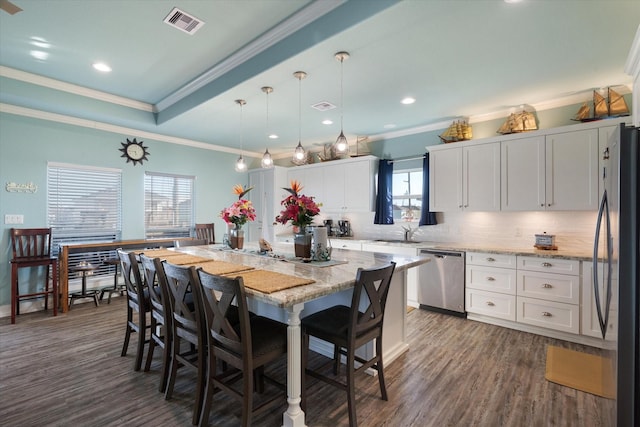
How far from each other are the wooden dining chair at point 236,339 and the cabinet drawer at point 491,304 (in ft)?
9.14

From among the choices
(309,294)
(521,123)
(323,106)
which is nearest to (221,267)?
(309,294)

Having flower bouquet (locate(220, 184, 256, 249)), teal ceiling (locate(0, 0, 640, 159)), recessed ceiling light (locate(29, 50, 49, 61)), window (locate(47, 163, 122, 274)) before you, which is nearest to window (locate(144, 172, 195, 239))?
window (locate(47, 163, 122, 274))

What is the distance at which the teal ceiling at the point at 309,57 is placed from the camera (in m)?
2.19

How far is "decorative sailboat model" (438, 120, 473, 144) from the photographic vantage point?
13.8ft

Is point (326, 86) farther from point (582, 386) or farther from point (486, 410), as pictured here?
point (582, 386)

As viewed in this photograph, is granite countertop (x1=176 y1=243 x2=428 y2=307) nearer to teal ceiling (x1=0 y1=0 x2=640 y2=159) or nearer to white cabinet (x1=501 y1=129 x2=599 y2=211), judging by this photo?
teal ceiling (x1=0 y1=0 x2=640 y2=159)

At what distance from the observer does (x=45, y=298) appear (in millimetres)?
4090

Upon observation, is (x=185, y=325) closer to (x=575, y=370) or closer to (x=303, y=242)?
(x=303, y=242)

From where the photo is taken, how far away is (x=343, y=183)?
542 cm

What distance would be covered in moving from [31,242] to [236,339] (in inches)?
158

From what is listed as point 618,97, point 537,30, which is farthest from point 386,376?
point 618,97

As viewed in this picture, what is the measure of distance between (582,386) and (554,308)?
1088 millimetres

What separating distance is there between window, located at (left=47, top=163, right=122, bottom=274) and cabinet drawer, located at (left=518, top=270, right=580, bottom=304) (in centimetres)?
569

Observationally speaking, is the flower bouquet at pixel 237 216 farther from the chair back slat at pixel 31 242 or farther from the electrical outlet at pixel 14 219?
the electrical outlet at pixel 14 219
